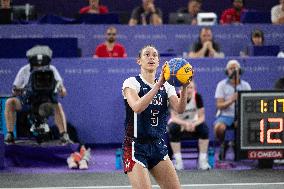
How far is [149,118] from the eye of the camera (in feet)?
20.7

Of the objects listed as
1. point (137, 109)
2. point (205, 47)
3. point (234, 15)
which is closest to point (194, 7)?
point (234, 15)

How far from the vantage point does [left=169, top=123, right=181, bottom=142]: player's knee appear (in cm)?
1063

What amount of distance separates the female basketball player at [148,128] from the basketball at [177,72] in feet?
0.80

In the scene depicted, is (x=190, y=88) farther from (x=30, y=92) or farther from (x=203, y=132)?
(x=30, y=92)

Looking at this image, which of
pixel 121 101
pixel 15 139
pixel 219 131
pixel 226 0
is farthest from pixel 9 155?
pixel 226 0

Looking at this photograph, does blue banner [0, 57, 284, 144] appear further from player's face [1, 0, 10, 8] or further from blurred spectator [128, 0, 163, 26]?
blurred spectator [128, 0, 163, 26]

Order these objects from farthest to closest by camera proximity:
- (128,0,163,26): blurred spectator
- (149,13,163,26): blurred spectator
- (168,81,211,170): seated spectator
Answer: (128,0,163,26): blurred spectator
(149,13,163,26): blurred spectator
(168,81,211,170): seated spectator

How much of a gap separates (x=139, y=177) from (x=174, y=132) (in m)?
4.53

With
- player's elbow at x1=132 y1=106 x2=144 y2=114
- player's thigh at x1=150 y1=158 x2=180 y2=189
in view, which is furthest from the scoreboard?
player's elbow at x1=132 y1=106 x2=144 y2=114

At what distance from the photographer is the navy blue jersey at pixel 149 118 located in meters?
6.30

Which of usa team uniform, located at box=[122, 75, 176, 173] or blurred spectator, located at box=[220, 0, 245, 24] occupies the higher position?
blurred spectator, located at box=[220, 0, 245, 24]

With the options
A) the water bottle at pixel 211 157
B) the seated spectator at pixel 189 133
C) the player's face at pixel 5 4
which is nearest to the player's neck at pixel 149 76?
the seated spectator at pixel 189 133

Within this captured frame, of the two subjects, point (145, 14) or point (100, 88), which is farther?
point (145, 14)

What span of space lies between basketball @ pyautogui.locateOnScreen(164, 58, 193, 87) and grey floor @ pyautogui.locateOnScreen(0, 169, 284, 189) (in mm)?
3626
